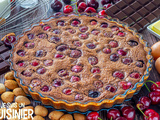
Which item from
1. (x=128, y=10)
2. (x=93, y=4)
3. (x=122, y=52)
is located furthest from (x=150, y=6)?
(x=122, y=52)

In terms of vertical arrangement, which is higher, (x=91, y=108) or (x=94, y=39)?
(x=94, y=39)

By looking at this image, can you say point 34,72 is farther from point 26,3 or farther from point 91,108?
point 26,3

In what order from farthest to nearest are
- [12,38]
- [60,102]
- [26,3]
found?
1. [26,3]
2. [12,38]
3. [60,102]

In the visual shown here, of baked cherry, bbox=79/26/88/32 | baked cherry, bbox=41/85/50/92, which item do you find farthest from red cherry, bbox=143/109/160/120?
baked cherry, bbox=79/26/88/32

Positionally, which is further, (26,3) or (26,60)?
(26,3)

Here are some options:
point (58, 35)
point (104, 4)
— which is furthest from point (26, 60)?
point (104, 4)

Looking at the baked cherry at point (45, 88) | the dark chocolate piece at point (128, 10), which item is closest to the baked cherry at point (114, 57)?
the baked cherry at point (45, 88)

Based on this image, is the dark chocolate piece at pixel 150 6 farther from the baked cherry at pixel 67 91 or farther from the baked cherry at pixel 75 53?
the baked cherry at pixel 67 91
